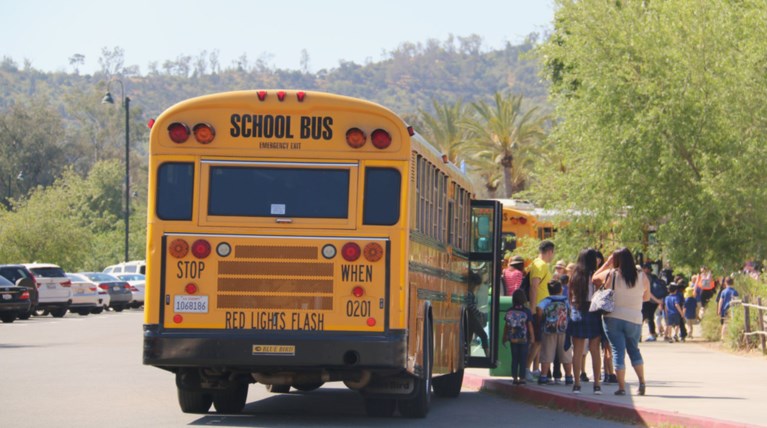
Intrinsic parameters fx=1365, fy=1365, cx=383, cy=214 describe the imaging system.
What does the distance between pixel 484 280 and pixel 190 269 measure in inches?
257

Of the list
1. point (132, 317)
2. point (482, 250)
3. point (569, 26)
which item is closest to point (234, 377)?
point (482, 250)

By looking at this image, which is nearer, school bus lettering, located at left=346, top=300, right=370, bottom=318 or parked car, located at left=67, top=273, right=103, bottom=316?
school bus lettering, located at left=346, top=300, right=370, bottom=318

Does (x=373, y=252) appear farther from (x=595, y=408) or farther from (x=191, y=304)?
(x=595, y=408)

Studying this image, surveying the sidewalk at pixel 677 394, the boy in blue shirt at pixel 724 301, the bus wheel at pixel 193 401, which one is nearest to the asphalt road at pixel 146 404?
the bus wheel at pixel 193 401

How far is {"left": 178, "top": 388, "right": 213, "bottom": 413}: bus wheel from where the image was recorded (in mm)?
14242

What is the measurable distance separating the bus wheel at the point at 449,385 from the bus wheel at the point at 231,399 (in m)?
3.33

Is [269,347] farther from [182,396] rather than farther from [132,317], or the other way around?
A: [132,317]

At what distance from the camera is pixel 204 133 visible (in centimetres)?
1299

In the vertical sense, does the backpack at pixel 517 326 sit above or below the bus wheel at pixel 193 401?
above

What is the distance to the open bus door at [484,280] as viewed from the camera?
59.2 feet

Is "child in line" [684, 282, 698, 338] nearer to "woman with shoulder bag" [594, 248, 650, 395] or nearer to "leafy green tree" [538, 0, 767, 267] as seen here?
"leafy green tree" [538, 0, 767, 267]

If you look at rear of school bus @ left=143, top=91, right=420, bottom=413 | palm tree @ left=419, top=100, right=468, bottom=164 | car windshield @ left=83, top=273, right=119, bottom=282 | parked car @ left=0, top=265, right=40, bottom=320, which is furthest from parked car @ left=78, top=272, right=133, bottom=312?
rear of school bus @ left=143, top=91, right=420, bottom=413

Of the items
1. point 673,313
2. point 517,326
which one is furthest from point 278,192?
point 673,313

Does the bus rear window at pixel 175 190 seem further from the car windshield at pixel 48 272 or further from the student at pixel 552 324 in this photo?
the car windshield at pixel 48 272
